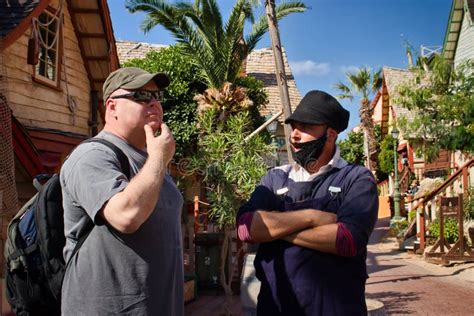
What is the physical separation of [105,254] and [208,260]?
829 centimetres

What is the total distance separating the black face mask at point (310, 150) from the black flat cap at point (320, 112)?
0.09 metres

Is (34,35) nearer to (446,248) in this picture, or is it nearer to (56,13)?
(56,13)

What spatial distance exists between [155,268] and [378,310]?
2.85 m

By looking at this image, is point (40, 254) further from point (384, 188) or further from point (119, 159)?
point (384, 188)

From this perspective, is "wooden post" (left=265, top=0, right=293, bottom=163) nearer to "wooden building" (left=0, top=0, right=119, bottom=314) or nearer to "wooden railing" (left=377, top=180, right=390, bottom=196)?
"wooden building" (left=0, top=0, right=119, bottom=314)

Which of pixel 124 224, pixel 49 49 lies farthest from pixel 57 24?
pixel 124 224

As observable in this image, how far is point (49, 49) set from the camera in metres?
9.66

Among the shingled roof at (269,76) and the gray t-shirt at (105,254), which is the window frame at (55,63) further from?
the shingled roof at (269,76)

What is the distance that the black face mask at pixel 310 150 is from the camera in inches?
115

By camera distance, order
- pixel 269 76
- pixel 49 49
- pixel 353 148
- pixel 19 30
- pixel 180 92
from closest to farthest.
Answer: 1. pixel 19 30
2. pixel 49 49
3. pixel 180 92
4. pixel 269 76
5. pixel 353 148

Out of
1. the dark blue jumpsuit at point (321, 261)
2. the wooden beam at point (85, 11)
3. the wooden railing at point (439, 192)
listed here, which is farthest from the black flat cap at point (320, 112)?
the wooden railing at point (439, 192)

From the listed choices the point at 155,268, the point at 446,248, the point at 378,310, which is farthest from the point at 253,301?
the point at 446,248

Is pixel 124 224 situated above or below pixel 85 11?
below

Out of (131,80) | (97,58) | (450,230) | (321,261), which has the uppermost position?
(97,58)
